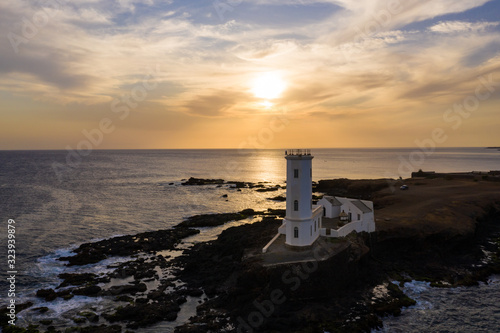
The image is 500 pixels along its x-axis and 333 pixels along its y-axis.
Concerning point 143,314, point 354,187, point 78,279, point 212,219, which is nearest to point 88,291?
point 78,279

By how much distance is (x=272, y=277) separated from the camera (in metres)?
25.1

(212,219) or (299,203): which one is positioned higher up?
(299,203)

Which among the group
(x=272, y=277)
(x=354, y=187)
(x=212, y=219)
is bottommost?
(x=212, y=219)

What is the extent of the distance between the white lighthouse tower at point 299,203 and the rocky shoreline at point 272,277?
3220 millimetres

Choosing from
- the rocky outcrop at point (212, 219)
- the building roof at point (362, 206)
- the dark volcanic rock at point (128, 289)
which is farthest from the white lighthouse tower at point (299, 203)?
the rocky outcrop at point (212, 219)

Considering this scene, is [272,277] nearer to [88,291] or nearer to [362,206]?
[362,206]

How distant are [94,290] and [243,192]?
63728 mm

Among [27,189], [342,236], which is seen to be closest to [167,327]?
[342,236]

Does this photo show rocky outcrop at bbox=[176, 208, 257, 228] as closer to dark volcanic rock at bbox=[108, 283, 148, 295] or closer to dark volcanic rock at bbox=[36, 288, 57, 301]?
dark volcanic rock at bbox=[108, 283, 148, 295]

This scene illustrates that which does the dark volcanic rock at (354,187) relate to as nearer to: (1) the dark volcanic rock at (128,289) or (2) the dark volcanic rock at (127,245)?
(2) the dark volcanic rock at (127,245)

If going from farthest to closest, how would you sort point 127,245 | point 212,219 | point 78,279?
point 212,219, point 127,245, point 78,279

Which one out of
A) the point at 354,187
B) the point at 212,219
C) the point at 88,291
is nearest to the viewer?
the point at 88,291

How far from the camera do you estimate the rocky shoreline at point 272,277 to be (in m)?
23.2

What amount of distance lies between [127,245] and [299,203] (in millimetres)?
24157
